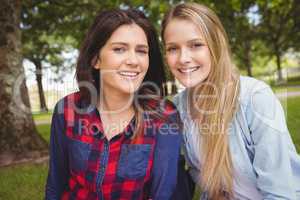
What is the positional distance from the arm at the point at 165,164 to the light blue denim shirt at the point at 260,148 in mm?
174

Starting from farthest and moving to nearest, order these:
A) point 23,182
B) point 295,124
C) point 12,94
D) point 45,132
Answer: point 45,132, point 295,124, point 12,94, point 23,182

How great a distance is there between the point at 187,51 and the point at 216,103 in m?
0.38

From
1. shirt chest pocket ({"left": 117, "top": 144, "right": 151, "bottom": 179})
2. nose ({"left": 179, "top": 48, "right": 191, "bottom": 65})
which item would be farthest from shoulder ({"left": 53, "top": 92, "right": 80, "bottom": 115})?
nose ({"left": 179, "top": 48, "right": 191, "bottom": 65})

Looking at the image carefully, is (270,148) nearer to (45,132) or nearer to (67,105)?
(67,105)

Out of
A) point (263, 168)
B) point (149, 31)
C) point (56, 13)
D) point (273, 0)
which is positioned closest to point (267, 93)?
point (263, 168)

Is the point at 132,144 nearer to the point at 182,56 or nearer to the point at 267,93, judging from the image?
the point at 182,56

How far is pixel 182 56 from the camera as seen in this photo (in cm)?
220

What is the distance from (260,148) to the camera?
2010 millimetres

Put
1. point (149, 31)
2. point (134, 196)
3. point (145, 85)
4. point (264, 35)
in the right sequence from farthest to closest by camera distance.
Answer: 1. point (264, 35)
2. point (145, 85)
3. point (149, 31)
4. point (134, 196)

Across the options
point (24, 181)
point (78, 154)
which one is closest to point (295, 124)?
point (24, 181)

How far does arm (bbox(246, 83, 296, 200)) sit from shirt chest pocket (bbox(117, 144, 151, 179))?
65cm

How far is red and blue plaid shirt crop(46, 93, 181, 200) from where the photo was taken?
2129mm

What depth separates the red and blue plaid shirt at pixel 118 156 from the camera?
2.13 meters

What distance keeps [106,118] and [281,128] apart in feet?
3.61
